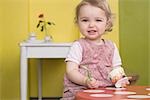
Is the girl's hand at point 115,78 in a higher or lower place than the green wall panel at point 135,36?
lower

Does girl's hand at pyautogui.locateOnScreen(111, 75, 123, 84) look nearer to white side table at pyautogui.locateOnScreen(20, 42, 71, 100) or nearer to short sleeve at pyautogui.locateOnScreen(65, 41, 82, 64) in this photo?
short sleeve at pyautogui.locateOnScreen(65, 41, 82, 64)

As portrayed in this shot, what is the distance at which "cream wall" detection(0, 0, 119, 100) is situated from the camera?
10.3ft

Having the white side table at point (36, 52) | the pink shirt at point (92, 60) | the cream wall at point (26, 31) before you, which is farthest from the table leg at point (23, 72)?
the pink shirt at point (92, 60)

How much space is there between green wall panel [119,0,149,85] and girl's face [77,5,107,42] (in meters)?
1.73

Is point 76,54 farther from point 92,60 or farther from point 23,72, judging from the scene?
point 23,72

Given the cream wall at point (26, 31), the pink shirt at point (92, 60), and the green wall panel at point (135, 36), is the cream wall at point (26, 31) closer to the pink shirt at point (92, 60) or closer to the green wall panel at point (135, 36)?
the green wall panel at point (135, 36)

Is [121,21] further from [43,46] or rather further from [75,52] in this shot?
[75,52]

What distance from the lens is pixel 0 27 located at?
314 cm

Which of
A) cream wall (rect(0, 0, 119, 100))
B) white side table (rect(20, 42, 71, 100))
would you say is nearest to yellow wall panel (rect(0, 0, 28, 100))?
cream wall (rect(0, 0, 119, 100))

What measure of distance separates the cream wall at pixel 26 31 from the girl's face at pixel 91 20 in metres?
1.69

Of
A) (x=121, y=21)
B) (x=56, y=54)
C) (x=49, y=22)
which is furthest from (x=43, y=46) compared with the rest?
(x=121, y=21)

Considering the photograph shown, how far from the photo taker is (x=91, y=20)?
4.60 ft

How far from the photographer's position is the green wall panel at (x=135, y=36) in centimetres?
311

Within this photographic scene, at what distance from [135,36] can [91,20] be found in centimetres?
181
